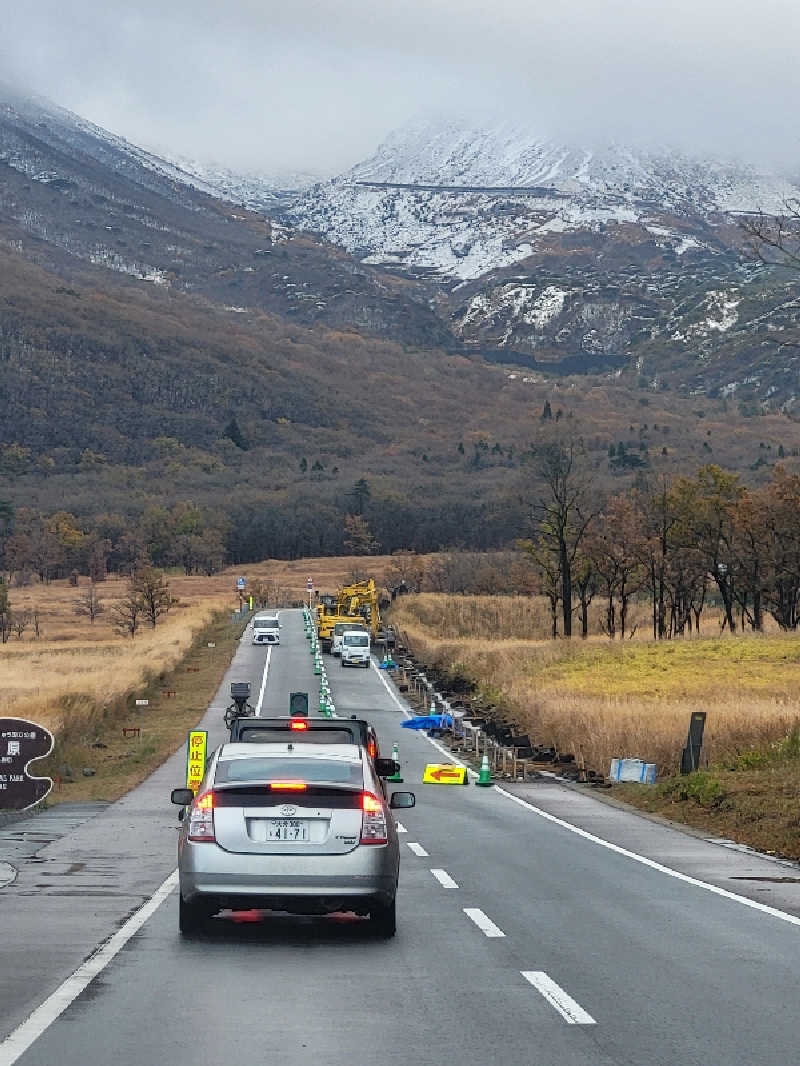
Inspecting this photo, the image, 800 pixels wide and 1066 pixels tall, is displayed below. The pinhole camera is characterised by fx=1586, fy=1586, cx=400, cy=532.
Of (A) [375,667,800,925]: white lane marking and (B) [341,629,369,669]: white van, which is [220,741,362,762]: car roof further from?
(B) [341,629,369,669]: white van

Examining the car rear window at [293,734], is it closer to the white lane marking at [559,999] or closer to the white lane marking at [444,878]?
the white lane marking at [444,878]

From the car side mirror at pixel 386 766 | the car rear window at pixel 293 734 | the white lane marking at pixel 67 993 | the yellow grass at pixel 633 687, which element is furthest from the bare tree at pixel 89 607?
the white lane marking at pixel 67 993

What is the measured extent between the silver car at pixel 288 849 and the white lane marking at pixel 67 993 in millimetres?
689

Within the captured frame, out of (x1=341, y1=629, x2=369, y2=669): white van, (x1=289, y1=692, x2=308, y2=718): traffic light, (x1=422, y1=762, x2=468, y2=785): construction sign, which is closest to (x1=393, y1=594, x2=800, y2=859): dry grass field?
(x1=422, y1=762, x2=468, y2=785): construction sign

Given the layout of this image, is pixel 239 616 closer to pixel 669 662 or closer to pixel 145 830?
pixel 669 662

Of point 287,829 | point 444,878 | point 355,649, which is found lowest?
point 444,878

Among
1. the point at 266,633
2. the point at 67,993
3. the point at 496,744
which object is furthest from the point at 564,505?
the point at 67,993

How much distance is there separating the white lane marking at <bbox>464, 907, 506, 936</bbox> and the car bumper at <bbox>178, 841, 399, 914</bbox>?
1.51 metres

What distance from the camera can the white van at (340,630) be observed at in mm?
85000

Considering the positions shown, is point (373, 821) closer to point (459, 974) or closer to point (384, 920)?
point (384, 920)

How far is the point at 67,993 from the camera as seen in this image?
1037 centimetres

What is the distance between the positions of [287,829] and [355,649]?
6789 centimetres

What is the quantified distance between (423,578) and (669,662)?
9291cm

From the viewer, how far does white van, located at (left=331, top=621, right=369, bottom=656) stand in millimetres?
85000
